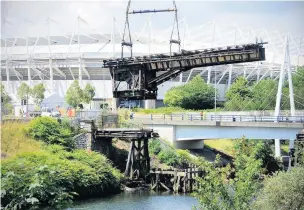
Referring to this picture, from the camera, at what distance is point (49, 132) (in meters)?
35.8

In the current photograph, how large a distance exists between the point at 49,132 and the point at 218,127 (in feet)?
39.0

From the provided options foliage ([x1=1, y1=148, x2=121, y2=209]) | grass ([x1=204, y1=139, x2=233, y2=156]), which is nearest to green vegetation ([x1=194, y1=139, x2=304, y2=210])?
foliage ([x1=1, y1=148, x2=121, y2=209])

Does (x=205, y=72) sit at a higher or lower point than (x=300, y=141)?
higher

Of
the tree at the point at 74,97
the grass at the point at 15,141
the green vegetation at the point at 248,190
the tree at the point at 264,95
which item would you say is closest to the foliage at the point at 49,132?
the grass at the point at 15,141

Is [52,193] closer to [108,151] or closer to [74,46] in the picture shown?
[108,151]

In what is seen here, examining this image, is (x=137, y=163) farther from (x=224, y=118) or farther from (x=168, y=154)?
(x=224, y=118)

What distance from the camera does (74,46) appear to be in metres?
81.8

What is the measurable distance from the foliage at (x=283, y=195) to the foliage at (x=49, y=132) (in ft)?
51.3

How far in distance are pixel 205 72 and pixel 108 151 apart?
47.6 metres

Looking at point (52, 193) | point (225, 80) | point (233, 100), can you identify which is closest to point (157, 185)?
point (52, 193)

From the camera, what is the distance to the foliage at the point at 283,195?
2177 centimetres

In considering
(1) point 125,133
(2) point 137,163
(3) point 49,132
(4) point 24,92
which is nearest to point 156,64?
(3) point 49,132

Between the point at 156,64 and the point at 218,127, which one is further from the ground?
the point at 156,64

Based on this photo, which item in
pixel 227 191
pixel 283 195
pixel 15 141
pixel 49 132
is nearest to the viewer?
pixel 227 191
